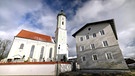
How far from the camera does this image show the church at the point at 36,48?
24.2m

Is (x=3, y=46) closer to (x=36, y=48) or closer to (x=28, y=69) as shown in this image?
(x=36, y=48)

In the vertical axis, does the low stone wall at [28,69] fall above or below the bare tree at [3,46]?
below

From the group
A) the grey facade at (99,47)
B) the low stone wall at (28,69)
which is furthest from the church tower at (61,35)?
the low stone wall at (28,69)

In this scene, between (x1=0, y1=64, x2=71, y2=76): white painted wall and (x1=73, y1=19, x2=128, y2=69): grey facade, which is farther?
(x1=73, y1=19, x2=128, y2=69): grey facade

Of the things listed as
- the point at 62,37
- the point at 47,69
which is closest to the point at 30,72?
the point at 47,69

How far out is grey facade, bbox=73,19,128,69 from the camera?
14.0 m

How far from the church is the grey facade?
792 cm

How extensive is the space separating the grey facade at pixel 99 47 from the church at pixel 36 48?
26.0 feet

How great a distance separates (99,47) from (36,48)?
78.4 ft

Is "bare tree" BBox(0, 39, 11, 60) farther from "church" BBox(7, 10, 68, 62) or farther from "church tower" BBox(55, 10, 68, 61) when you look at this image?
"church tower" BBox(55, 10, 68, 61)

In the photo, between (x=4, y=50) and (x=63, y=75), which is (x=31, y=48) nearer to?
(x=4, y=50)

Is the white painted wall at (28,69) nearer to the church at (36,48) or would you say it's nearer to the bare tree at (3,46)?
the church at (36,48)

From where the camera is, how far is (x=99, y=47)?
53.8 feet

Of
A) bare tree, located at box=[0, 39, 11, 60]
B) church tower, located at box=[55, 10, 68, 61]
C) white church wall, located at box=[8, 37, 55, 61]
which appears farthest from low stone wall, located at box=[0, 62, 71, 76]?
bare tree, located at box=[0, 39, 11, 60]
